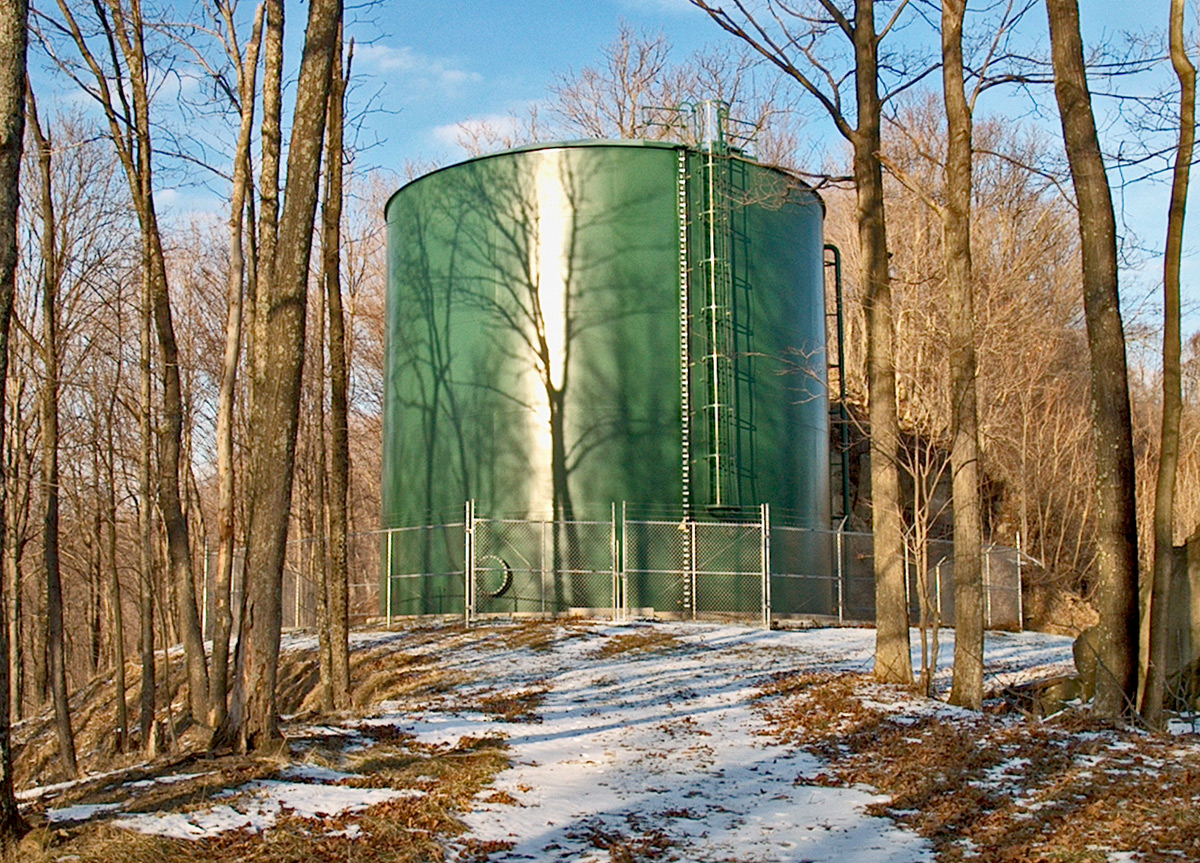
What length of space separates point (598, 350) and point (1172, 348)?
30.5 feet

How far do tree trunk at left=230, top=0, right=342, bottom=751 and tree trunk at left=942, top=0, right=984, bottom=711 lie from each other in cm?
595

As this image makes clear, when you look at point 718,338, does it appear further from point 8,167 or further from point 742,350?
point 8,167

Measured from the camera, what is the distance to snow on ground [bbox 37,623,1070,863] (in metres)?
6.41

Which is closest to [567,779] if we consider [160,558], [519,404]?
[519,404]

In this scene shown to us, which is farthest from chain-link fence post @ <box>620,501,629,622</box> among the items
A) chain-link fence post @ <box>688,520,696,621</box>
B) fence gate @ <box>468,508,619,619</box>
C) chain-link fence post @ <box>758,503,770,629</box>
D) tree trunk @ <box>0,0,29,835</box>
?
tree trunk @ <box>0,0,29,835</box>

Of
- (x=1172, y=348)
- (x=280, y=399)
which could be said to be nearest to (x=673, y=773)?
(x=280, y=399)

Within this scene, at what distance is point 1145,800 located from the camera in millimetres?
7152

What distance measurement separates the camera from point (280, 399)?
829 cm

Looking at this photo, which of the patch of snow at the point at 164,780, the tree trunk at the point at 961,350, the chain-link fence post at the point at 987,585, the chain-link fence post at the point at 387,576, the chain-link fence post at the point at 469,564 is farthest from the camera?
the chain-link fence post at the point at 987,585

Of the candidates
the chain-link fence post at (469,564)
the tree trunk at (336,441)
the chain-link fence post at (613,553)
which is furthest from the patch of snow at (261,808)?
the chain-link fence post at (613,553)

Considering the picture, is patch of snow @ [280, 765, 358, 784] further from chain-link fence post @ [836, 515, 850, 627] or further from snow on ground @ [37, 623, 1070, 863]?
chain-link fence post @ [836, 515, 850, 627]

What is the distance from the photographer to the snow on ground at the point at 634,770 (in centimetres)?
641

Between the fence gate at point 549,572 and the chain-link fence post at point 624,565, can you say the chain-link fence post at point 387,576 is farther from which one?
the chain-link fence post at point 624,565

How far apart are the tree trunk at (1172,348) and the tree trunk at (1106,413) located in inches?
9.9
